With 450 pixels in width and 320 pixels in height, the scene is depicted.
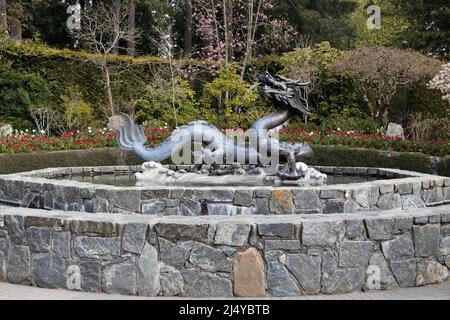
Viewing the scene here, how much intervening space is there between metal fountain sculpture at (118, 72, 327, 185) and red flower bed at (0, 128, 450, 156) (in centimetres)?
481

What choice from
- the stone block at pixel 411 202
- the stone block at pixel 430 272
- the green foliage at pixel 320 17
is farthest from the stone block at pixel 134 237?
Answer: the green foliage at pixel 320 17

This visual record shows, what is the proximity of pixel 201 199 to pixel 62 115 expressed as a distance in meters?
11.3

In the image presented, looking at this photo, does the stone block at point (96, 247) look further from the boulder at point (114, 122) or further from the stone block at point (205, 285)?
the boulder at point (114, 122)

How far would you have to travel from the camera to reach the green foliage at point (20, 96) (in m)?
16.8

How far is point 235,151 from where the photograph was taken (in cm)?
840

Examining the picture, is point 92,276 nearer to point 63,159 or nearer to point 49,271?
point 49,271

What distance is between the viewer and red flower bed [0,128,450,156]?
12.6m

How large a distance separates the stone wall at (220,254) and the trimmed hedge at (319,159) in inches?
282

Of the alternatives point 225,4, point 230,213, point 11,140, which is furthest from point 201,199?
point 225,4

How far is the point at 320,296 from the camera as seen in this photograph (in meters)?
4.90

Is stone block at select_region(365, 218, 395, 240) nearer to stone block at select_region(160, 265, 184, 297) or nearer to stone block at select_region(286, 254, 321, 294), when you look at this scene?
stone block at select_region(286, 254, 321, 294)

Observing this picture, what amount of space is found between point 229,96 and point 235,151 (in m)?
11.4

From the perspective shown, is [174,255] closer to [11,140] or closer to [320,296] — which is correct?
[320,296]

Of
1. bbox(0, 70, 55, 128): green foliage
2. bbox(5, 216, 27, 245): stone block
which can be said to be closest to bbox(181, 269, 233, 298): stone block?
bbox(5, 216, 27, 245): stone block
